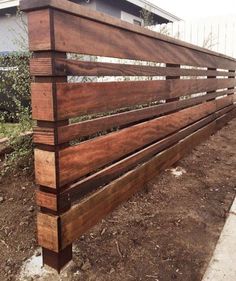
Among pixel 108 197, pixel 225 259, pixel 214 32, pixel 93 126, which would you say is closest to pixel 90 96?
pixel 93 126

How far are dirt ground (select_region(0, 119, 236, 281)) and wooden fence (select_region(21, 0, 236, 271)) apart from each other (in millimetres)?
151

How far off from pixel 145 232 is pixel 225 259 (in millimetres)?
556

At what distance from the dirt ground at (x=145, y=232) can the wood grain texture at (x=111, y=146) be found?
478 millimetres

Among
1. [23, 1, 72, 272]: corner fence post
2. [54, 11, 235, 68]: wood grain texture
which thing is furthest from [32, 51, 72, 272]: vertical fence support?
[54, 11, 235, 68]: wood grain texture

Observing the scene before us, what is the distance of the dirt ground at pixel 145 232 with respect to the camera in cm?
191

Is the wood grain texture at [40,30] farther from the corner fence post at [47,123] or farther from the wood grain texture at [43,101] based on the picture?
the wood grain texture at [43,101]

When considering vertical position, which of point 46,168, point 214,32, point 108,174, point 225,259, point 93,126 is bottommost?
point 225,259

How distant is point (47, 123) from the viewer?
1.67 meters

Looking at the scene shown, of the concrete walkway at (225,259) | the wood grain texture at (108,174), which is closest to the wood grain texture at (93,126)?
the wood grain texture at (108,174)

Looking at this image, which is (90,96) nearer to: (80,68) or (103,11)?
(80,68)

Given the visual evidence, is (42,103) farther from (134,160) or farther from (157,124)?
(157,124)

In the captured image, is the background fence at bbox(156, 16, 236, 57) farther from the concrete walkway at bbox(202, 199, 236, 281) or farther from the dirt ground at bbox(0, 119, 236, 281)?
the concrete walkway at bbox(202, 199, 236, 281)

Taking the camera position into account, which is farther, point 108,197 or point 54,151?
point 108,197

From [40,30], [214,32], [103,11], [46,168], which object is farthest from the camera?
[103,11]
